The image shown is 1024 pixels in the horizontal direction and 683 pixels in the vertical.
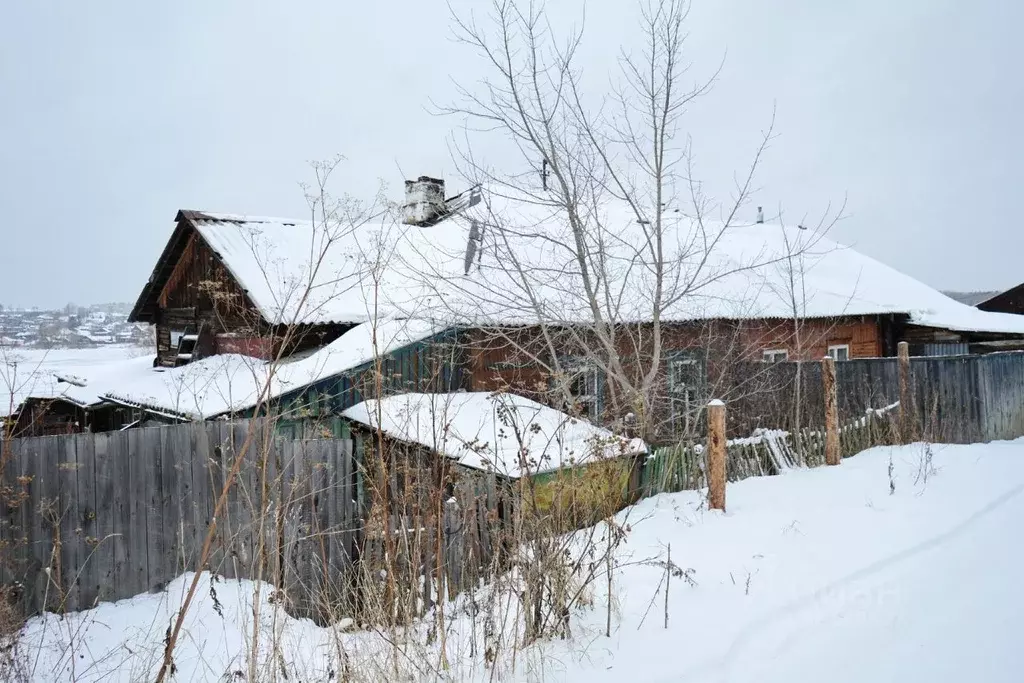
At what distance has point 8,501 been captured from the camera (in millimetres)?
4363

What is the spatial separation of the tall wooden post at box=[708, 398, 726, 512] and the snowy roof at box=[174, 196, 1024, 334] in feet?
6.10

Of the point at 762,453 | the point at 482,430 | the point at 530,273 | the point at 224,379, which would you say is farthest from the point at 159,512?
the point at 762,453

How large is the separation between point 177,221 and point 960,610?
13964 millimetres

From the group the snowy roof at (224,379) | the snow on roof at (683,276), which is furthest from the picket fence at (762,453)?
the snowy roof at (224,379)

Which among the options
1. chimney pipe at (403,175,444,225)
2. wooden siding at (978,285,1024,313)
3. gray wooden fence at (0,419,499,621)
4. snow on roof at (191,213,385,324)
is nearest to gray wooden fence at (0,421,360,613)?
gray wooden fence at (0,419,499,621)

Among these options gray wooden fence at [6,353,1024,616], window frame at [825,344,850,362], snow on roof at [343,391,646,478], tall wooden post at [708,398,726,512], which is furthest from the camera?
window frame at [825,344,850,362]

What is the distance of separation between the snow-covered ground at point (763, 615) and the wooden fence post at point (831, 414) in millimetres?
1501

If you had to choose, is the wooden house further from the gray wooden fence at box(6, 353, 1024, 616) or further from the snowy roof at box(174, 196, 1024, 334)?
the snowy roof at box(174, 196, 1024, 334)

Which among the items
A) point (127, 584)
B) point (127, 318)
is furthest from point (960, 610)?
point (127, 318)

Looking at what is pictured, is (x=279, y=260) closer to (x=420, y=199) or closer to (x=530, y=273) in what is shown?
(x=420, y=199)

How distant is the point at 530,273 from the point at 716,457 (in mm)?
3311

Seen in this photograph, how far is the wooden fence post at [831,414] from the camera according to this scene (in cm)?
759

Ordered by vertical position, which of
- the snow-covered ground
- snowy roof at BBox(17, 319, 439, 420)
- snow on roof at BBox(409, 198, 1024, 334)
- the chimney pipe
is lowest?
the snow-covered ground

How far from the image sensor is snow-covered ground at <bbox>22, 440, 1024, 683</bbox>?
10.3ft
